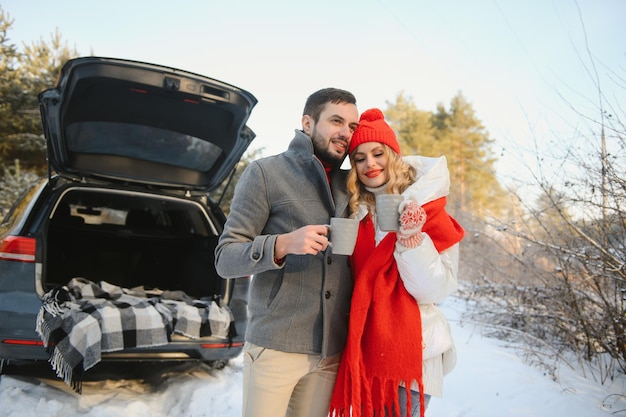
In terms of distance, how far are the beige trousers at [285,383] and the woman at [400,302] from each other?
0.06 meters

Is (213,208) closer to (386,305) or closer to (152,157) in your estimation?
(152,157)

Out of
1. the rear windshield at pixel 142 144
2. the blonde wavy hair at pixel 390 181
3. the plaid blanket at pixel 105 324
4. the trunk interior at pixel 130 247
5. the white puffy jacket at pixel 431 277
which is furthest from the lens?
the trunk interior at pixel 130 247

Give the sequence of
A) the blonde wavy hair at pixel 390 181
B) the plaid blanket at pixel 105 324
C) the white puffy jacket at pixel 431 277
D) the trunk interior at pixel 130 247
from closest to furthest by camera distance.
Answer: the white puffy jacket at pixel 431 277, the blonde wavy hair at pixel 390 181, the plaid blanket at pixel 105 324, the trunk interior at pixel 130 247

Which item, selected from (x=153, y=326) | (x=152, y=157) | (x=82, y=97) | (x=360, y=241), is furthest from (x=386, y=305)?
(x=152, y=157)

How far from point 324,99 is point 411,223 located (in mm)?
653

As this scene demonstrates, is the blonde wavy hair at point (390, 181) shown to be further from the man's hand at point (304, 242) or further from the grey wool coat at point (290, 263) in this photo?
the man's hand at point (304, 242)

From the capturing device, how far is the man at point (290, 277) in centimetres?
142

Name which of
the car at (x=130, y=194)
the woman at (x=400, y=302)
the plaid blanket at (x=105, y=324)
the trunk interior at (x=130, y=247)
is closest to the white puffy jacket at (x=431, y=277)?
the woman at (x=400, y=302)

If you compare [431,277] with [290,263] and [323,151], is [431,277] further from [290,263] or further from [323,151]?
[323,151]

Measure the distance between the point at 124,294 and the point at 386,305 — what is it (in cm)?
268

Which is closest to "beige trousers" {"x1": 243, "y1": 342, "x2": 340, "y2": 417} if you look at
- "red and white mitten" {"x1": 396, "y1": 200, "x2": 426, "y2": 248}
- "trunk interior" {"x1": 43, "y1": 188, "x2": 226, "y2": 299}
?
"red and white mitten" {"x1": 396, "y1": 200, "x2": 426, "y2": 248}

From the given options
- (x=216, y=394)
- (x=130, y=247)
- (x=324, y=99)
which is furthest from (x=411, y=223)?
(x=130, y=247)

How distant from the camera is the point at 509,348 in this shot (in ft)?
13.8

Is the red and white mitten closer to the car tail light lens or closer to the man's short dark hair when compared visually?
the man's short dark hair
